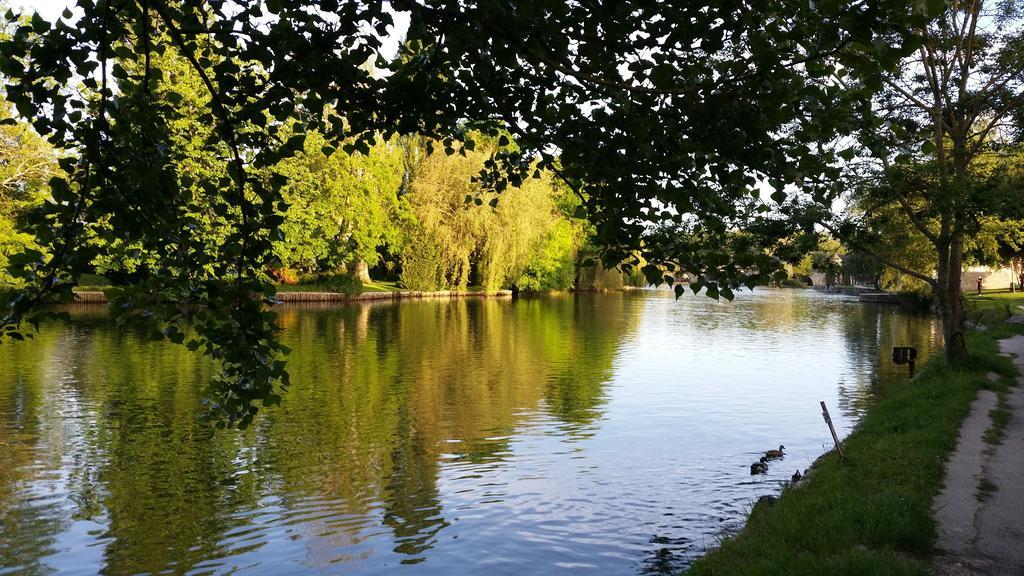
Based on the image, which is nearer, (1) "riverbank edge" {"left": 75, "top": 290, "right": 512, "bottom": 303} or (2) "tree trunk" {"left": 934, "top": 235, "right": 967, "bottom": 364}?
(2) "tree trunk" {"left": 934, "top": 235, "right": 967, "bottom": 364}

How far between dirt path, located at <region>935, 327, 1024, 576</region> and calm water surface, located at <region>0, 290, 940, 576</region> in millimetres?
2348

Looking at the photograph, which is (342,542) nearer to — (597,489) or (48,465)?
(597,489)

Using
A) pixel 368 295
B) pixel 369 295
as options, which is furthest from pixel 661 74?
pixel 369 295

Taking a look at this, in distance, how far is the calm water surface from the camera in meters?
8.64

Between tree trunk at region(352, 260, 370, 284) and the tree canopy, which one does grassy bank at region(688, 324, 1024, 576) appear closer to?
the tree canopy

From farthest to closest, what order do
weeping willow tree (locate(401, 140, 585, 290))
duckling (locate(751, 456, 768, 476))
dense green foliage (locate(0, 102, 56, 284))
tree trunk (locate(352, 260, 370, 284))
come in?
tree trunk (locate(352, 260, 370, 284)) → weeping willow tree (locate(401, 140, 585, 290)) → dense green foliage (locate(0, 102, 56, 284)) → duckling (locate(751, 456, 768, 476))

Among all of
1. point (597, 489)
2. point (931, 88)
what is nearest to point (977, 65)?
point (931, 88)

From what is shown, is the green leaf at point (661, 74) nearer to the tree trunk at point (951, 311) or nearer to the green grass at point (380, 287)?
the tree trunk at point (951, 311)

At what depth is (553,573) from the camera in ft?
26.7

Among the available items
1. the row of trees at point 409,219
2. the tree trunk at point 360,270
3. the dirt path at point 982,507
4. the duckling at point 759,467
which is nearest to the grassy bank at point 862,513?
the dirt path at point 982,507

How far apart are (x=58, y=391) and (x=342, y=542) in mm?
10648

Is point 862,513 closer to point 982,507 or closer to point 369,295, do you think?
point 982,507

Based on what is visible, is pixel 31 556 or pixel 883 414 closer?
pixel 31 556

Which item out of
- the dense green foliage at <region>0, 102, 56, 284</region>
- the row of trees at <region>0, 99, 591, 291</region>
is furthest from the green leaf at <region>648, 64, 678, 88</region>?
the row of trees at <region>0, 99, 591, 291</region>
